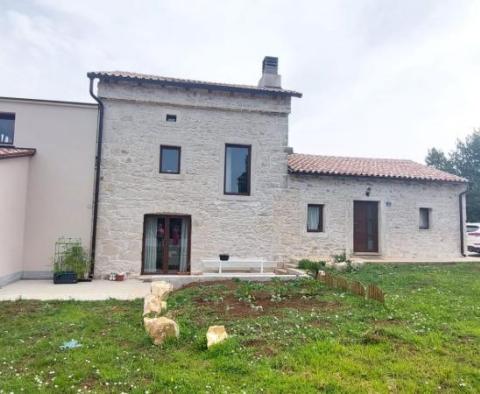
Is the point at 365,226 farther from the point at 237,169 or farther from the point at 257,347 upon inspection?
the point at 257,347

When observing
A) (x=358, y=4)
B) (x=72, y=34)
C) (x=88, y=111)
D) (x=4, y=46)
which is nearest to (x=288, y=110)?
(x=358, y=4)

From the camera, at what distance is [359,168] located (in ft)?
47.2

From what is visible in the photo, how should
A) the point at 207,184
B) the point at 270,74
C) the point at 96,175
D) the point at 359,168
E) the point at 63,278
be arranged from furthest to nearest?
1. the point at 359,168
2. the point at 270,74
3. the point at 207,184
4. the point at 96,175
5. the point at 63,278

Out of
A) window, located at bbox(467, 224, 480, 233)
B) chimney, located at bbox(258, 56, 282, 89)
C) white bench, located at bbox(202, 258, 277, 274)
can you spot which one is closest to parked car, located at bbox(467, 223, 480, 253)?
window, located at bbox(467, 224, 480, 233)

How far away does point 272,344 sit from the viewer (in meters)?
4.39

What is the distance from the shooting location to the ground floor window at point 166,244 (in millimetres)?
11477

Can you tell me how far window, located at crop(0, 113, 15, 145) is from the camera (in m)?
11.3

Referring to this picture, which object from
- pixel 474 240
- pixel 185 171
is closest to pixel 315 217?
pixel 185 171

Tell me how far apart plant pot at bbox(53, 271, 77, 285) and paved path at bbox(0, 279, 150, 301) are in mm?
191

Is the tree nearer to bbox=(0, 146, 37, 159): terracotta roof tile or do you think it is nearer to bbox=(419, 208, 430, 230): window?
bbox=(419, 208, 430, 230): window

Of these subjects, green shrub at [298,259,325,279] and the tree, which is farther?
the tree

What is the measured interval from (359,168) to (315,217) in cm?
317

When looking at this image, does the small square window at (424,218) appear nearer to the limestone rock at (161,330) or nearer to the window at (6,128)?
the limestone rock at (161,330)

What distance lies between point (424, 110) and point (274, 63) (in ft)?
41.9
